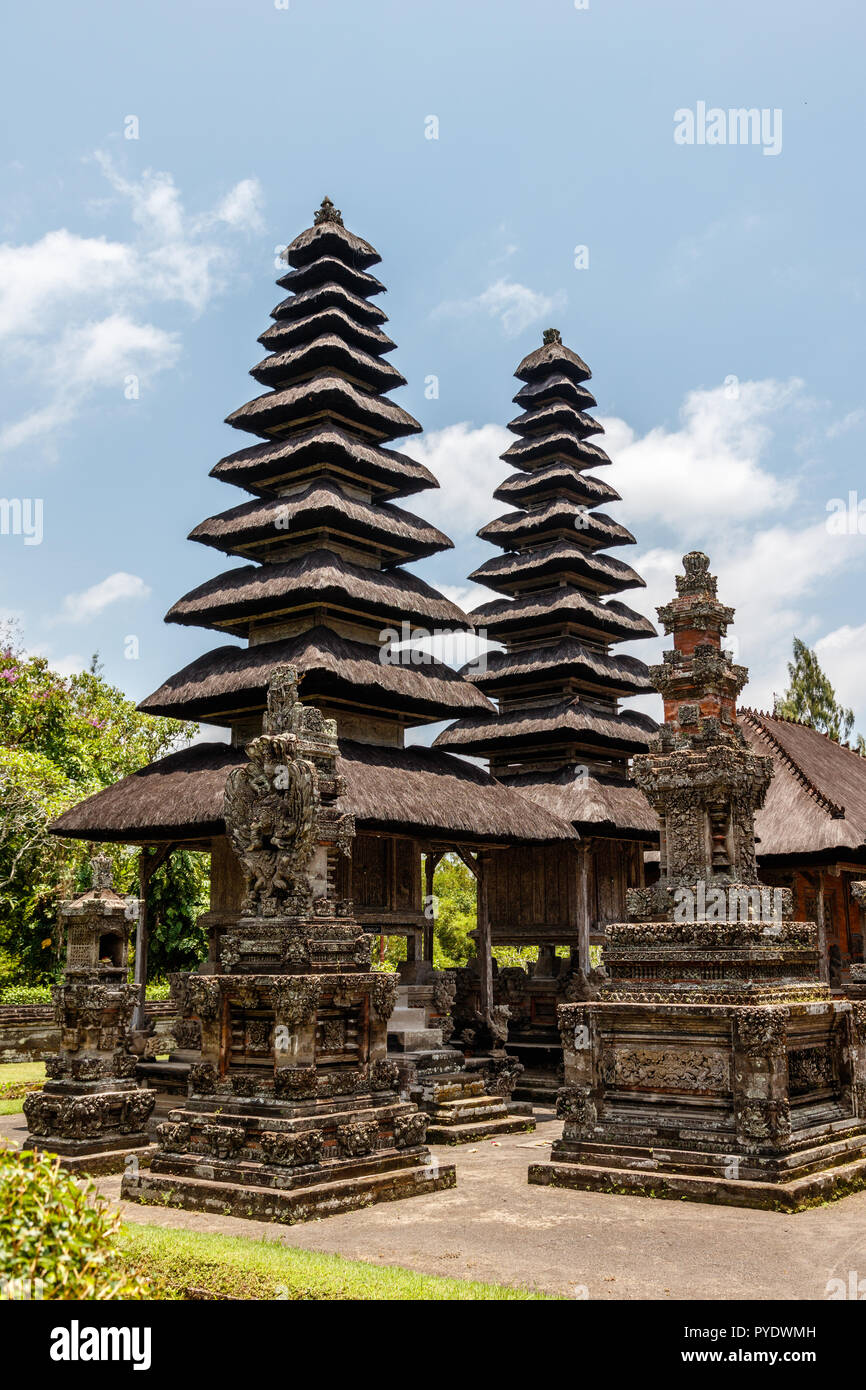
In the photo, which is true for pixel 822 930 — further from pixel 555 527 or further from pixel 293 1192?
pixel 293 1192

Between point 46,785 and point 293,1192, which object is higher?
point 46,785

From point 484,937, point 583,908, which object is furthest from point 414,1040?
point 583,908

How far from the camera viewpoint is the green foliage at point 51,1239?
4266mm

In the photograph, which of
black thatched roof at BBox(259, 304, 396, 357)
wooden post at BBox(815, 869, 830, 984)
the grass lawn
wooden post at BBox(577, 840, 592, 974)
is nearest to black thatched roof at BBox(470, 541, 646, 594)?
black thatched roof at BBox(259, 304, 396, 357)

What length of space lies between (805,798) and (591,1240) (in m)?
17.0

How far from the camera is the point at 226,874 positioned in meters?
20.3

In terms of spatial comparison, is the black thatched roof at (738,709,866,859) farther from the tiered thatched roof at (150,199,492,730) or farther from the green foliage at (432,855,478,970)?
the green foliage at (432,855,478,970)

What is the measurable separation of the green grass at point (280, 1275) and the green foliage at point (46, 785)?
72.8ft

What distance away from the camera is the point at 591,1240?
898 centimetres

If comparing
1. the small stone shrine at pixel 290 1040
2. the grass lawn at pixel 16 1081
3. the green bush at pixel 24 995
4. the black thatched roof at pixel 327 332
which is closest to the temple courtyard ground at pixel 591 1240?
the small stone shrine at pixel 290 1040

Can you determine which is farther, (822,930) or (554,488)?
(554,488)

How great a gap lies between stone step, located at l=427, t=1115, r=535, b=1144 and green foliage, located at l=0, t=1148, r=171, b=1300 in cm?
1148

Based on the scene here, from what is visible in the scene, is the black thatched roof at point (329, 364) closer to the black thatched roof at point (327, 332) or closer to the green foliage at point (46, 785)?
the black thatched roof at point (327, 332)
